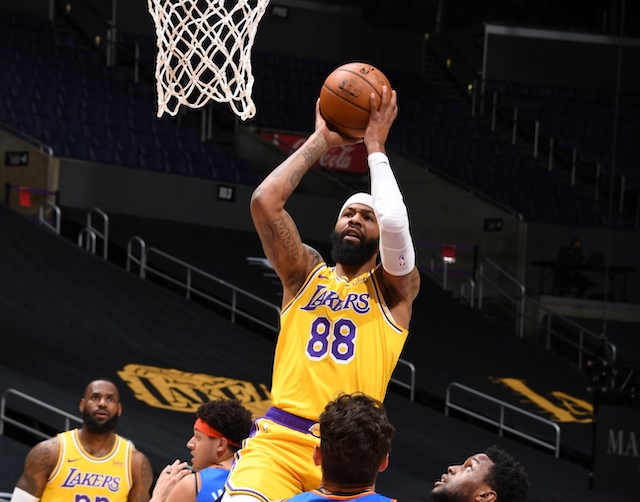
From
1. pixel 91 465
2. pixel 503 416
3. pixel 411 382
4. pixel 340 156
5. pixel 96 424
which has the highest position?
pixel 340 156

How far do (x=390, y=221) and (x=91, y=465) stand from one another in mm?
3099

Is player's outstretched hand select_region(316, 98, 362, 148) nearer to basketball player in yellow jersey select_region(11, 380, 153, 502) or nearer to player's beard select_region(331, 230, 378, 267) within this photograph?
player's beard select_region(331, 230, 378, 267)

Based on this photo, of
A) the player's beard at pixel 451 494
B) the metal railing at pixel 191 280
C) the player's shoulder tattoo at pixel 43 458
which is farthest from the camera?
the metal railing at pixel 191 280

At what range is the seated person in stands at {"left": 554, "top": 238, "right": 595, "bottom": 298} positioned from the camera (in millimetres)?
15297

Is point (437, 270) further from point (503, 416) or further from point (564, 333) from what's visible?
point (503, 416)

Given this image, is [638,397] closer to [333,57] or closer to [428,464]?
[428,464]

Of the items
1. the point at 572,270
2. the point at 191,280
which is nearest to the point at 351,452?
the point at 191,280

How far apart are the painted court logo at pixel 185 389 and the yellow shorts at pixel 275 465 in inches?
239

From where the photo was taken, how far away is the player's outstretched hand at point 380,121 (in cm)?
437

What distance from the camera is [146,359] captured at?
36.7 ft

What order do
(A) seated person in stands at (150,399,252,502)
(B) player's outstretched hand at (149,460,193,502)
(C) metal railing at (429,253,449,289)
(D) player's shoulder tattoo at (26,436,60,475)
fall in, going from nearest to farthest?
(B) player's outstretched hand at (149,460,193,502) < (A) seated person in stands at (150,399,252,502) < (D) player's shoulder tattoo at (26,436,60,475) < (C) metal railing at (429,253,449,289)

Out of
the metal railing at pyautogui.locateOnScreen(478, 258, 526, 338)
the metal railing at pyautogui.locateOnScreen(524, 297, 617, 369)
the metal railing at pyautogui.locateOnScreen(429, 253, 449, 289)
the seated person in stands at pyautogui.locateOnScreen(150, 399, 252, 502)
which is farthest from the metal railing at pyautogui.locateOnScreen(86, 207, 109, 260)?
the seated person in stands at pyautogui.locateOnScreen(150, 399, 252, 502)

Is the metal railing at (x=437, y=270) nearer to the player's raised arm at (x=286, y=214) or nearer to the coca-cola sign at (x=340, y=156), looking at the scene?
the coca-cola sign at (x=340, y=156)

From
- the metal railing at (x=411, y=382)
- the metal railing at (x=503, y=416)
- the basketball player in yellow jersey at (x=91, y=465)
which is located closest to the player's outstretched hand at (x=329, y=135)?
the basketball player in yellow jersey at (x=91, y=465)
